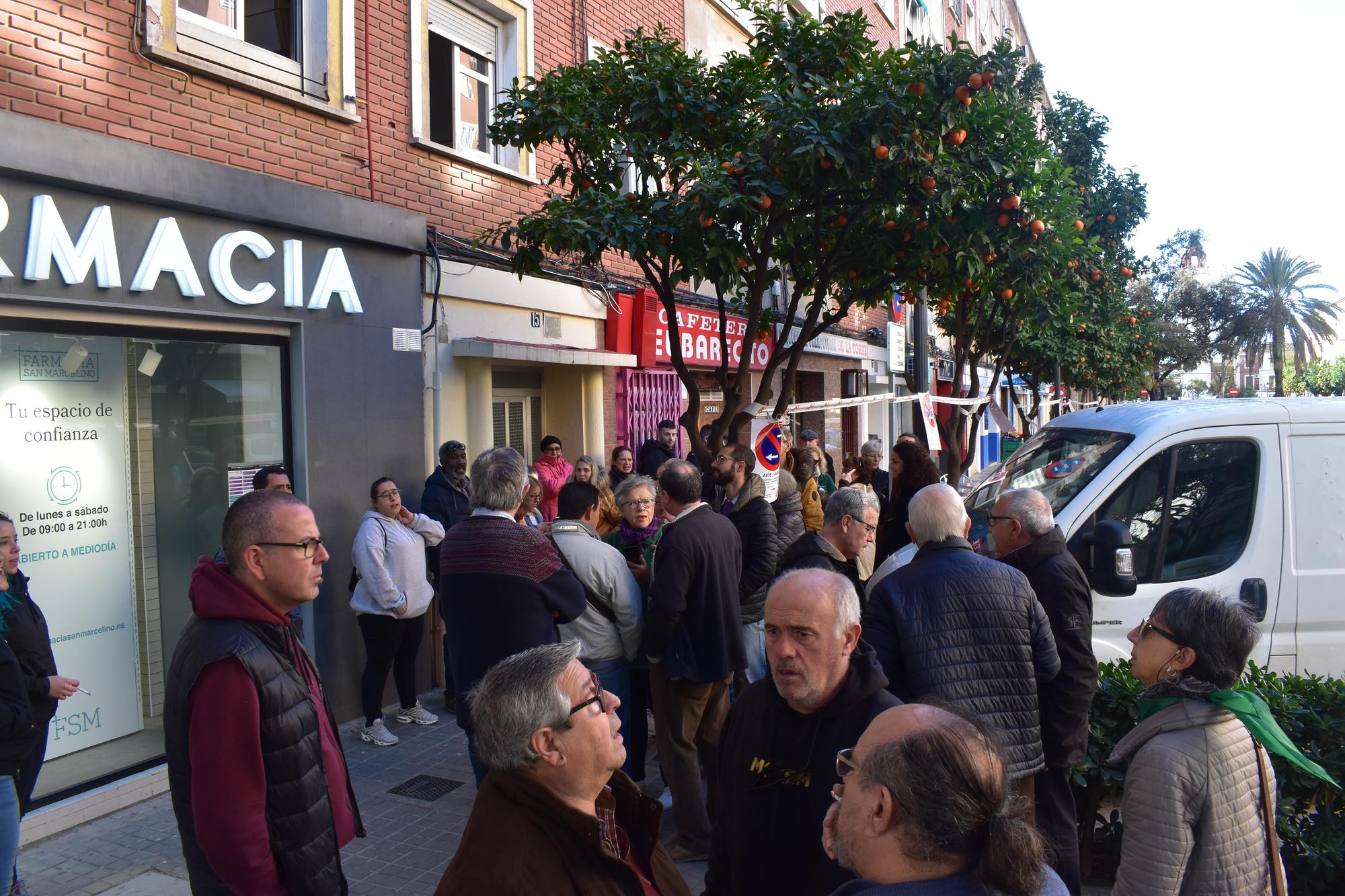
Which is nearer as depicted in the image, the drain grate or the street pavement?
the street pavement

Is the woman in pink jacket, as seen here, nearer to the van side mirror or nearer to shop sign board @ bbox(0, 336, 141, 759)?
shop sign board @ bbox(0, 336, 141, 759)

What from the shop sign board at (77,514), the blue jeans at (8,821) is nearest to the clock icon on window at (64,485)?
the shop sign board at (77,514)

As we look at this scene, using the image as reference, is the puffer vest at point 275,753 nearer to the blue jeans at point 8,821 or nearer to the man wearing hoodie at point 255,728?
the man wearing hoodie at point 255,728

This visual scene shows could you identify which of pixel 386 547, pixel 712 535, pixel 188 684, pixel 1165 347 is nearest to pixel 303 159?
pixel 386 547

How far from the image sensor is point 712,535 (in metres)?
4.81

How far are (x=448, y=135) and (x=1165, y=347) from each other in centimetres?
3626

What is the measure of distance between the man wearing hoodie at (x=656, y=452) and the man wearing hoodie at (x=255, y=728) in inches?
275

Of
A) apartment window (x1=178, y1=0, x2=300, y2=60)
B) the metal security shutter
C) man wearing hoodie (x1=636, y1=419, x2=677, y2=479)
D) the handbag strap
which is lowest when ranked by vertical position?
the handbag strap

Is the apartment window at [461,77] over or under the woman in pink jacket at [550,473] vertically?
over

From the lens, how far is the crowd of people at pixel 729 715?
1.72 meters

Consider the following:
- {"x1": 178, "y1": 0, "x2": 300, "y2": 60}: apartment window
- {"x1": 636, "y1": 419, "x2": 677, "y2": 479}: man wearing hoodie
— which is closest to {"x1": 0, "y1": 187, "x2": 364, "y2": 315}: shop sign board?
{"x1": 178, "y1": 0, "x2": 300, "y2": 60}: apartment window

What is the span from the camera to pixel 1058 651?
12.5 ft

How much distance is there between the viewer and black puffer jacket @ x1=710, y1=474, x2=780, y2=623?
5441 mm

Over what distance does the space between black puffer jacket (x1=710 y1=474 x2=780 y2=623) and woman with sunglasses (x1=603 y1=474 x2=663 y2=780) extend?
0.53m
